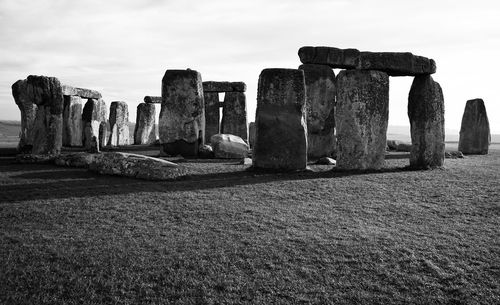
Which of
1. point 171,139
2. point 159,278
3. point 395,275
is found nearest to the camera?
point 159,278

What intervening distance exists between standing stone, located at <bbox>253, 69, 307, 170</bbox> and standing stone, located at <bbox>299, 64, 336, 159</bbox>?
4656 millimetres

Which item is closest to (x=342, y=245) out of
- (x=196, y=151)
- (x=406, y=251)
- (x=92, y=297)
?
(x=406, y=251)

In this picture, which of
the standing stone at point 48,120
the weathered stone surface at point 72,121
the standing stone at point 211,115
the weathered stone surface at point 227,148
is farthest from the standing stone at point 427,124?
the weathered stone surface at point 72,121

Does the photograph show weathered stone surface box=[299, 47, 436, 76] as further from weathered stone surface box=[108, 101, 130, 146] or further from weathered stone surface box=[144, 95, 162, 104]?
weathered stone surface box=[144, 95, 162, 104]

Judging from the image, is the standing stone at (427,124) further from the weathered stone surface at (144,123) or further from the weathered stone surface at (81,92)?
the weathered stone surface at (144,123)

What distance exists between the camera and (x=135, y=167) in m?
9.59

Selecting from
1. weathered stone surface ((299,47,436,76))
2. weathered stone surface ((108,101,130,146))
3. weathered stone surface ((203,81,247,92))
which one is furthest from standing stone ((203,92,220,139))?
weathered stone surface ((299,47,436,76))

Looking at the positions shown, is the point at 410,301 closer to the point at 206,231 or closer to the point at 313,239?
the point at 313,239

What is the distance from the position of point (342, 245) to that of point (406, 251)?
0.81 metres

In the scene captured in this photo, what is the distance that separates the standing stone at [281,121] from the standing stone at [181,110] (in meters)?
4.23

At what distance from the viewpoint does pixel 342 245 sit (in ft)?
19.6

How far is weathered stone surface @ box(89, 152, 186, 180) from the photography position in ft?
31.2

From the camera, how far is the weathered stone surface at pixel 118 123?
2219 centimetres

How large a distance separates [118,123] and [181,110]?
896cm
